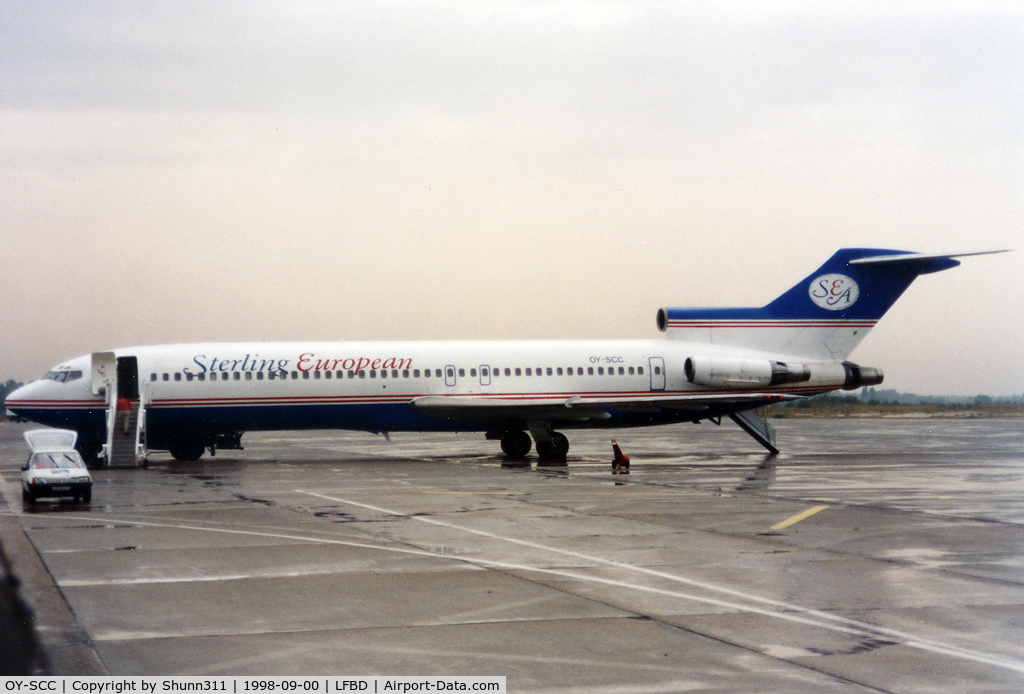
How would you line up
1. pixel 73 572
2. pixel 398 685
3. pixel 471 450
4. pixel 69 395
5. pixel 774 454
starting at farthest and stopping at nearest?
pixel 471 450, pixel 774 454, pixel 69 395, pixel 73 572, pixel 398 685

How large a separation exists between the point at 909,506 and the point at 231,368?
2076 centimetres

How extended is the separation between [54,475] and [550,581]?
41.8ft

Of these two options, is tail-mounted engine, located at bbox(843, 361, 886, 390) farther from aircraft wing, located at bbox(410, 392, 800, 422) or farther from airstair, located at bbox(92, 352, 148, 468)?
airstair, located at bbox(92, 352, 148, 468)

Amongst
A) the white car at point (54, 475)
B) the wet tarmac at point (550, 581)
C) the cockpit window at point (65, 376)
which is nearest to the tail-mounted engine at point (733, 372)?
the wet tarmac at point (550, 581)

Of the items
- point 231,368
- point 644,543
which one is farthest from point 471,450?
point 644,543

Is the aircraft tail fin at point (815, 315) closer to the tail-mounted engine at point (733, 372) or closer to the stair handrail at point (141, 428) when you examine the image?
the tail-mounted engine at point (733, 372)

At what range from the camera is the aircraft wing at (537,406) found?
34.4 meters

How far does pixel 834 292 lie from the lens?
124 ft

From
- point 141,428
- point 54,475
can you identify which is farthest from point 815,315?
point 54,475

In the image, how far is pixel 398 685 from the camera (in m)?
8.52

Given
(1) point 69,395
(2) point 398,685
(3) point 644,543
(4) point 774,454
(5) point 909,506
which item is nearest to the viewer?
(2) point 398,685

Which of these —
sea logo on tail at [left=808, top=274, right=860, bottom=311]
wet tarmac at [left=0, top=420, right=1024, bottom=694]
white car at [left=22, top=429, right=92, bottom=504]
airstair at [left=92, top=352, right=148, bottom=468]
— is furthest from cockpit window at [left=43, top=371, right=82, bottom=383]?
sea logo on tail at [left=808, top=274, right=860, bottom=311]

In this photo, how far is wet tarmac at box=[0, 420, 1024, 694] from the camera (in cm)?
923

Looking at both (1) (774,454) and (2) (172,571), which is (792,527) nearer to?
(2) (172,571)
